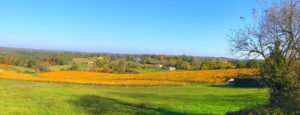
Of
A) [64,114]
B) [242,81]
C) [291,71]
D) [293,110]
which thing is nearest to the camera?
[293,110]

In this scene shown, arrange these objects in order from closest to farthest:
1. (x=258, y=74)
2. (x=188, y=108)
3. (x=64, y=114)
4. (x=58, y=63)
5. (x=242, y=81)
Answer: (x=258, y=74), (x=64, y=114), (x=188, y=108), (x=242, y=81), (x=58, y=63)

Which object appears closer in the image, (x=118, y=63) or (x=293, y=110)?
(x=293, y=110)

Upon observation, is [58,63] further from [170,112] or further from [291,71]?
[291,71]

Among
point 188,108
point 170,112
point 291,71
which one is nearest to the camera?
point 291,71

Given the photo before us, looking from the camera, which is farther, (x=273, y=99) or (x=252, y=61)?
(x=252, y=61)

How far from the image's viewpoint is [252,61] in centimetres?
1625

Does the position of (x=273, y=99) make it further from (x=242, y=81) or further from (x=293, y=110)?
(x=242, y=81)

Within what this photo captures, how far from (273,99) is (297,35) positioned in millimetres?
2770

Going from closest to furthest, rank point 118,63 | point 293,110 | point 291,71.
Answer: point 293,110
point 291,71
point 118,63

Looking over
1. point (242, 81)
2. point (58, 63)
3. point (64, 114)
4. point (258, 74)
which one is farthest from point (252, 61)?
point (58, 63)

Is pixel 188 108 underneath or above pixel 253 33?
underneath

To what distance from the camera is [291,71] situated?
1379cm

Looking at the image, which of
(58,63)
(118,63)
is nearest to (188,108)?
(118,63)

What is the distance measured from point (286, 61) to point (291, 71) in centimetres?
80
